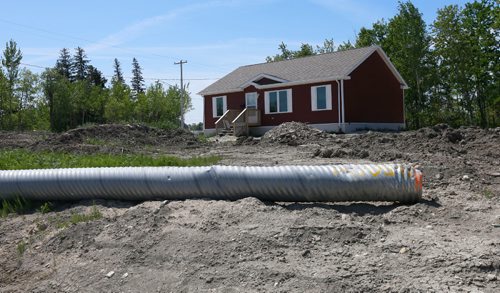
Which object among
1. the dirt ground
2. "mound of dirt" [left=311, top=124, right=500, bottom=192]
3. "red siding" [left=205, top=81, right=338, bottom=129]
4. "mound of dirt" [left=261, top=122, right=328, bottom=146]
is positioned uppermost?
"red siding" [left=205, top=81, right=338, bottom=129]

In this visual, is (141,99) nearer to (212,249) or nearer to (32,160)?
(32,160)

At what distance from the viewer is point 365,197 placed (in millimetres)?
6266

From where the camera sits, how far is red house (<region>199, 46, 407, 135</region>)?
1116 inches

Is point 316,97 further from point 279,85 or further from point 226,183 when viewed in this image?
point 226,183

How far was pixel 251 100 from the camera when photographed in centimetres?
3225

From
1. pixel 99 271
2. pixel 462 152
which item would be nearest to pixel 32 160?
pixel 99 271

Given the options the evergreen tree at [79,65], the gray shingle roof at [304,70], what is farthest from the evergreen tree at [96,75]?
the gray shingle roof at [304,70]

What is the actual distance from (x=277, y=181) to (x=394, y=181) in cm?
141

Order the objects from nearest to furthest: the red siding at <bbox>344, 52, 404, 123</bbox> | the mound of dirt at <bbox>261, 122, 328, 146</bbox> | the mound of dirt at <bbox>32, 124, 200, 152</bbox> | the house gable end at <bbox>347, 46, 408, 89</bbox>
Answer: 1. the mound of dirt at <bbox>32, 124, 200, 152</bbox>
2. the mound of dirt at <bbox>261, 122, 328, 146</bbox>
3. the red siding at <bbox>344, 52, 404, 123</bbox>
4. the house gable end at <bbox>347, 46, 408, 89</bbox>

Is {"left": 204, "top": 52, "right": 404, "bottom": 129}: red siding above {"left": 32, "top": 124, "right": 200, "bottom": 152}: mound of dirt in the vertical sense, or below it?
above

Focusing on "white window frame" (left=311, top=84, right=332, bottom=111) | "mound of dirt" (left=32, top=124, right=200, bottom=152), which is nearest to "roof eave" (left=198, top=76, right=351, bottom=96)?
"white window frame" (left=311, top=84, right=332, bottom=111)

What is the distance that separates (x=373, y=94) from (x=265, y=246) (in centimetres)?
2636

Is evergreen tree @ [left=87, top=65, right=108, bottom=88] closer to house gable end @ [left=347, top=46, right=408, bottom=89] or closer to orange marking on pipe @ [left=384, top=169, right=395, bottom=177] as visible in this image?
house gable end @ [left=347, top=46, right=408, bottom=89]

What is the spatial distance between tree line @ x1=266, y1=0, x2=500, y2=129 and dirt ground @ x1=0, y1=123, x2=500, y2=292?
3513cm
